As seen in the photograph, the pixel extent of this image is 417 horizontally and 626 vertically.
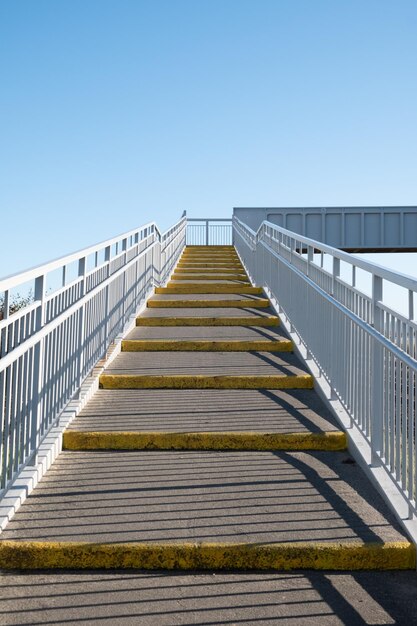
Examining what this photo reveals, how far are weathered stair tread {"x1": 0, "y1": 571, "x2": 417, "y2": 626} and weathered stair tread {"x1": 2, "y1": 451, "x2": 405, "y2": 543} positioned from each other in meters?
0.20

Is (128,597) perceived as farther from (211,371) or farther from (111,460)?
(211,371)

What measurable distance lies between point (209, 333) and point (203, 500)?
4.61m

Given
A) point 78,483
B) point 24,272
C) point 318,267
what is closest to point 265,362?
point 318,267

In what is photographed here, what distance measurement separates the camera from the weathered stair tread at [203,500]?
338 cm

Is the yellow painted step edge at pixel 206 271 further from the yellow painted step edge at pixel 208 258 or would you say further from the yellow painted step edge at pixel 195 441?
the yellow painted step edge at pixel 195 441

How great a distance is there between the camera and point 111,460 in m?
4.45

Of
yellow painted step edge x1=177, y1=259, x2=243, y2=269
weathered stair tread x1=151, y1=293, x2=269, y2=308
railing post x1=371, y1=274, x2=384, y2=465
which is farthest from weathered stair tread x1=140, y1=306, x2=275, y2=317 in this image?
yellow painted step edge x1=177, y1=259, x2=243, y2=269

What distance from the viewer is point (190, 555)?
322 centimetres

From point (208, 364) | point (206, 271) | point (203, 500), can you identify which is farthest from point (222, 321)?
point (206, 271)

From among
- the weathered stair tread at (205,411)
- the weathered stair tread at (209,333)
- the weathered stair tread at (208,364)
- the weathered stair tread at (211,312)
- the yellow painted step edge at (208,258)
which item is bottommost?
the weathered stair tread at (205,411)

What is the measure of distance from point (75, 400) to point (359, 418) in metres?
2.41

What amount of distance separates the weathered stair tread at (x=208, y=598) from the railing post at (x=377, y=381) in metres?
0.96

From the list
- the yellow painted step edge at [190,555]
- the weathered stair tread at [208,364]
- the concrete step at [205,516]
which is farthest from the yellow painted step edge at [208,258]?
A: the yellow painted step edge at [190,555]

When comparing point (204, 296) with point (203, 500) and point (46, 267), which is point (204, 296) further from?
point (203, 500)
